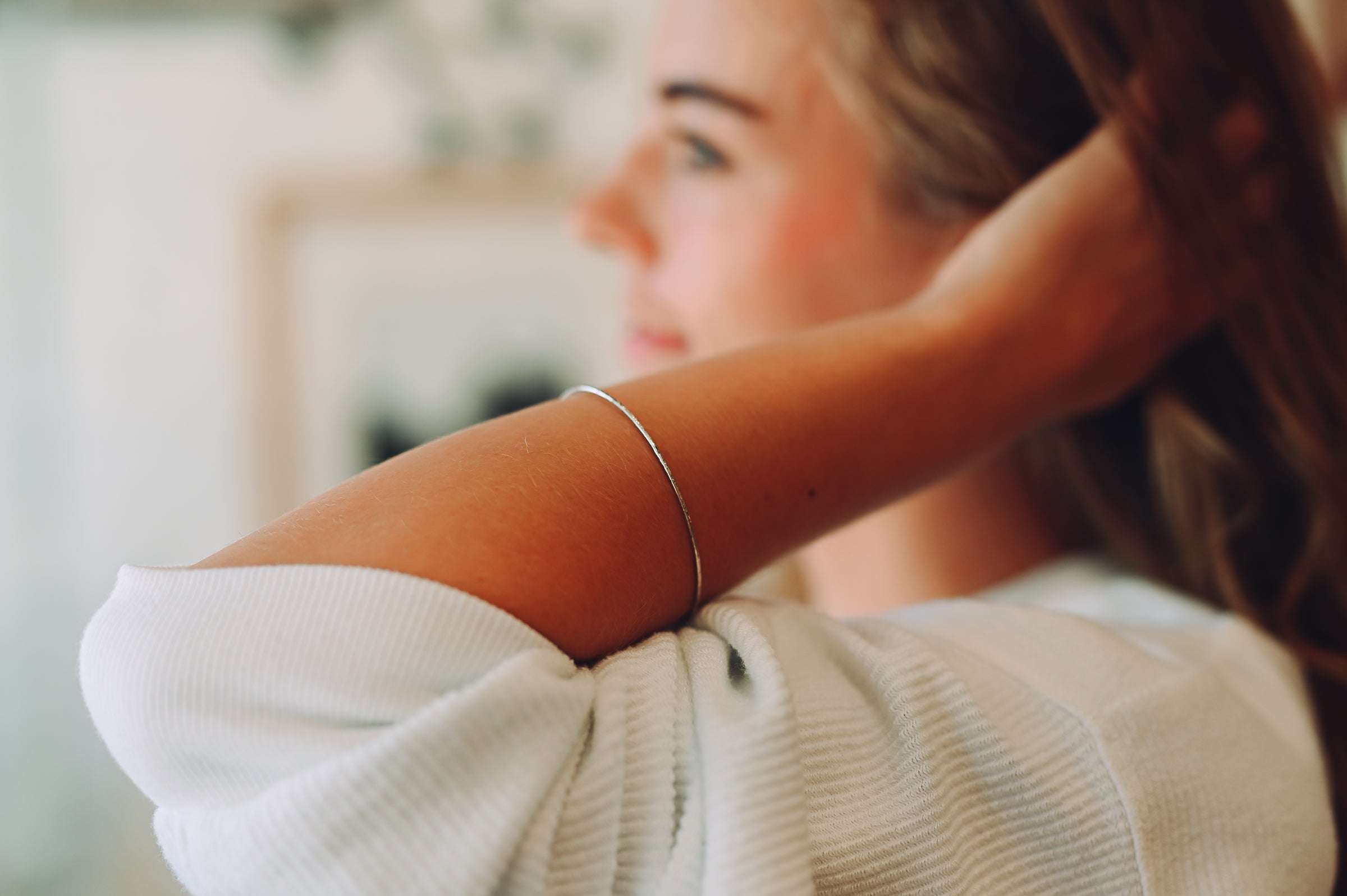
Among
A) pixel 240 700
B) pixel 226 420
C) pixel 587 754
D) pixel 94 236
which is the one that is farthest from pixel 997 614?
pixel 94 236

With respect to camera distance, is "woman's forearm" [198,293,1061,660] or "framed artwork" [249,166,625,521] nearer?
"woman's forearm" [198,293,1061,660]

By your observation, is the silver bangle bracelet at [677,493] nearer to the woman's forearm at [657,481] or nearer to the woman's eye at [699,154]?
the woman's forearm at [657,481]

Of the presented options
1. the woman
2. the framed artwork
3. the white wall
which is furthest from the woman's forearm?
the white wall

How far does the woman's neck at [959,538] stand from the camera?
2.55 ft

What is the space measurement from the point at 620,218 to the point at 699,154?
0.10 meters

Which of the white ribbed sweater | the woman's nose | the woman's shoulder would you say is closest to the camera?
the white ribbed sweater

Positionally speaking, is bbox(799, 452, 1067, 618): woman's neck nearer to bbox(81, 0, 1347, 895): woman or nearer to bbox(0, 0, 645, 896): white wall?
bbox(81, 0, 1347, 895): woman

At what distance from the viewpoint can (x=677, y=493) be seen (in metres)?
0.42

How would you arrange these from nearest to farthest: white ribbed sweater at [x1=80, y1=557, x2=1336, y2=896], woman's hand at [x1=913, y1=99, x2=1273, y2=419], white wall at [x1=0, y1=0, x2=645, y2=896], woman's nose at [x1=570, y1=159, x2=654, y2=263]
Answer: white ribbed sweater at [x1=80, y1=557, x2=1336, y2=896] → woman's hand at [x1=913, y1=99, x2=1273, y2=419] → woman's nose at [x1=570, y1=159, x2=654, y2=263] → white wall at [x1=0, y1=0, x2=645, y2=896]

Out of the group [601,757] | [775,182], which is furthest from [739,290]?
[601,757]

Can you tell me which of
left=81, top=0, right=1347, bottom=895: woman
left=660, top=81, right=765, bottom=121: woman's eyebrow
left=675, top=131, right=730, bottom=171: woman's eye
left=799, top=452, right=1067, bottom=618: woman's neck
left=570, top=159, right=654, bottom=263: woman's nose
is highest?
left=660, top=81, right=765, bottom=121: woman's eyebrow

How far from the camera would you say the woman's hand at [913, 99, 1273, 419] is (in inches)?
23.7

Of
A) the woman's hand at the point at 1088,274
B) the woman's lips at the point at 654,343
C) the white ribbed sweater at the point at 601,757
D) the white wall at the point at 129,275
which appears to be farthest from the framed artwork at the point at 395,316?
the white ribbed sweater at the point at 601,757

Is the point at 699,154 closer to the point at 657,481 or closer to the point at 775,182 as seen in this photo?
the point at 775,182
